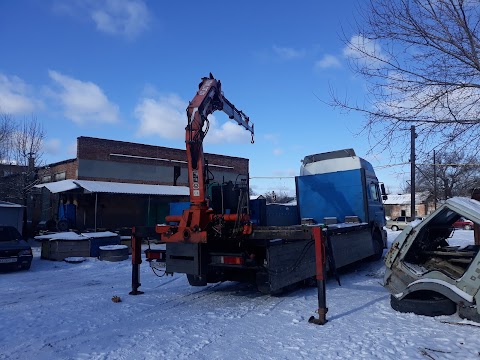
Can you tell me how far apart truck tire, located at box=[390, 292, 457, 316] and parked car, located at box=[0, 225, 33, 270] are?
10660 mm

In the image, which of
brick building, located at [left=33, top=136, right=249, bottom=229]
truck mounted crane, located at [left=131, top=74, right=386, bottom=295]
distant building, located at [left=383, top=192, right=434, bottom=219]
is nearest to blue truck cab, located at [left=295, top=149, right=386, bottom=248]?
truck mounted crane, located at [left=131, top=74, right=386, bottom=295]

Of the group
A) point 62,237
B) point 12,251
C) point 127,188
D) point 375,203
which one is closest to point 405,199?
point 127,188

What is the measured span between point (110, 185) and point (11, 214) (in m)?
8.73

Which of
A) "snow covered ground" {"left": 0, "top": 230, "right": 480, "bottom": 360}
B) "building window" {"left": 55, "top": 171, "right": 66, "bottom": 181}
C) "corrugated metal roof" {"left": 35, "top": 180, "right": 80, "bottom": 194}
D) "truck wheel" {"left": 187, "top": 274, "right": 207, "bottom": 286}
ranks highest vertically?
"building window" {"left": 55, "top": 171, "right": 66, "bottom": 181}

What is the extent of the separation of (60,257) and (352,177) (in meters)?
10.3

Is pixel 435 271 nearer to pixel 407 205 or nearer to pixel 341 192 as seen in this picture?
pixel 341 192

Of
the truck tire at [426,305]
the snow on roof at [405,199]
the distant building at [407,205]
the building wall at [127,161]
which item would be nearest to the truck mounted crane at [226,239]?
the truck tire at [426,305]

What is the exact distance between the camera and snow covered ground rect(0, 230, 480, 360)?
4.83 m

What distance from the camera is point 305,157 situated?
1459 centimetres

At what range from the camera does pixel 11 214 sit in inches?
627

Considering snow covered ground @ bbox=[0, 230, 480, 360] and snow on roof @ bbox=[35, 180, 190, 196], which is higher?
snow on roof @ bbox=[35, 180, 190, 196]

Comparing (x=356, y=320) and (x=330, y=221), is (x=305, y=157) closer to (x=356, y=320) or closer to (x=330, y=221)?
(x=330, y=221)

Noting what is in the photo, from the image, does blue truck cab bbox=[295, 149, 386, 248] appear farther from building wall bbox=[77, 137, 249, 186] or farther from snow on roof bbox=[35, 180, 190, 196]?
building wall bbox=[77, 137, 249, 186]

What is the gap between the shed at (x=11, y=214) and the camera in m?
15.6
